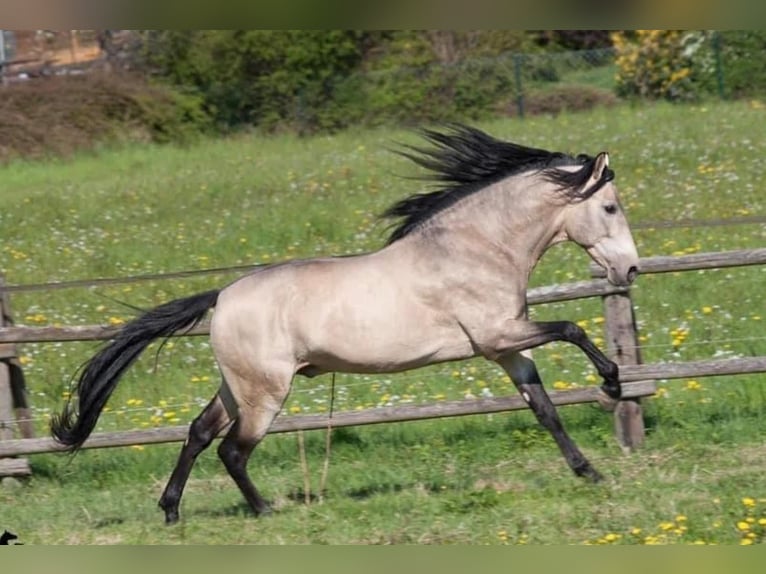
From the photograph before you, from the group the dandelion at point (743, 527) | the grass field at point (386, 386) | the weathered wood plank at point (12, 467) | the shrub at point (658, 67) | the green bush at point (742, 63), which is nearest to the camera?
the dandelion at point (743, 527)

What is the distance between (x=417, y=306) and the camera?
6.86 m

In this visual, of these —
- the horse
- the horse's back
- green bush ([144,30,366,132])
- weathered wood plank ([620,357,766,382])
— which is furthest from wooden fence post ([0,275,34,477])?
green bush ([144,30,366,132])

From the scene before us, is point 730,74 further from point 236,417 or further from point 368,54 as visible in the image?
point 236,417

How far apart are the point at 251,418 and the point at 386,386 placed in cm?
249

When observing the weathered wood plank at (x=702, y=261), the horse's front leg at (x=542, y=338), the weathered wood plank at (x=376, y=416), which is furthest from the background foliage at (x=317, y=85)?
the horse's front leg at (x=542, y=338)

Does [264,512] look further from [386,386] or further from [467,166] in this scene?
[386,386]

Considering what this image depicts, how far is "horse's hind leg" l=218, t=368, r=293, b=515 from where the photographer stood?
22.4ft

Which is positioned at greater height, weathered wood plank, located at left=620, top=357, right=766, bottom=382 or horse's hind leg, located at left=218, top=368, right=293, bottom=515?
horse's hind leg, located at left=218, top=368, right=293, bottom=515

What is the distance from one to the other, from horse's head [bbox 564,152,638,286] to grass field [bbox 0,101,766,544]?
1116 millimetres

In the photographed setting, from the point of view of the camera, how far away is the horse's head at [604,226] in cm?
695

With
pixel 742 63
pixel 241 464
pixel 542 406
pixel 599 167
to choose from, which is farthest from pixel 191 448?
pixel 742 63

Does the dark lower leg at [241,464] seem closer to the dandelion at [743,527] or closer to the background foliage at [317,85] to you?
the dandelion at [743,527]

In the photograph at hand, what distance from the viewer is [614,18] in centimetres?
470

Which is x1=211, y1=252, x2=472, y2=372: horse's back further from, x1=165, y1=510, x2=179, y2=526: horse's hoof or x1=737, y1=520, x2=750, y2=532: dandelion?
Result: x1=737, y1=520, x2=750, y2=532: dandelion
